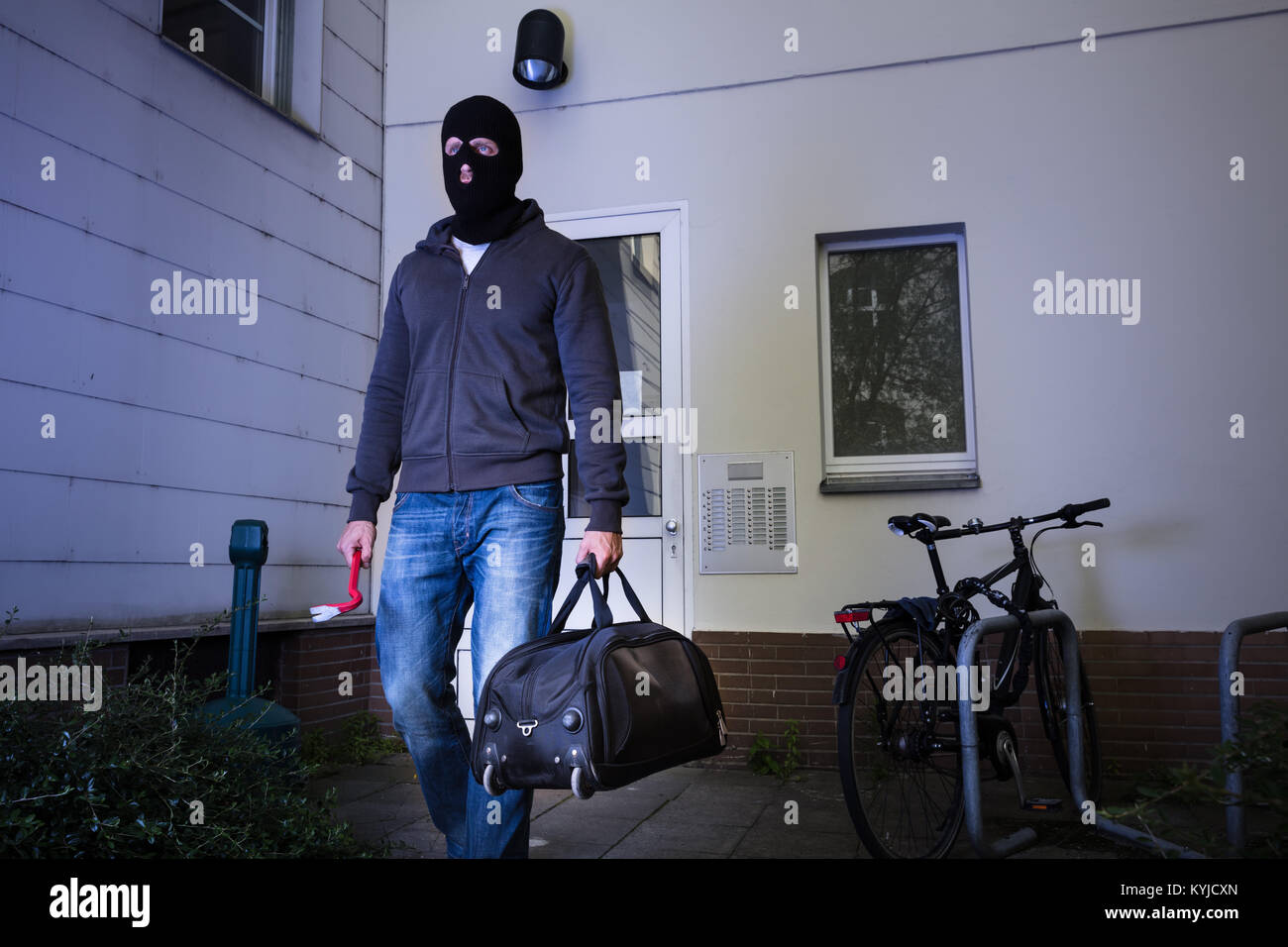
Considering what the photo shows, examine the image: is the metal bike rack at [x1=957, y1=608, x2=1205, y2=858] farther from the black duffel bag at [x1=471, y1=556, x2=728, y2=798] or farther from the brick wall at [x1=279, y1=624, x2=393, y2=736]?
the brick wall at [x1=279, y1=624, x2=393, y2=736]

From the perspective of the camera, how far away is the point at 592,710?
82.0 inches

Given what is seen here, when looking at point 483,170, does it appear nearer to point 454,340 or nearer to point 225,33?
point 454,340

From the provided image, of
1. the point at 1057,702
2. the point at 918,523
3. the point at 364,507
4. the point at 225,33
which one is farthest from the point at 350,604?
the point at 225,33

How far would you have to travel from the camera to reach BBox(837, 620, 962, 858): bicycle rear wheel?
3109mm

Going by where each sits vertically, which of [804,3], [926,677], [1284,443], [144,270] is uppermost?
[804,3]

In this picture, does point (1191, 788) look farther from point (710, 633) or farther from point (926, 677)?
point (710, 633)

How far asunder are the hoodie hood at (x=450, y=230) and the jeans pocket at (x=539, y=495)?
686mm

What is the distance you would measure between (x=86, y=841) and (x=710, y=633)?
3.12 metres

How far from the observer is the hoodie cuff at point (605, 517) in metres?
2.43

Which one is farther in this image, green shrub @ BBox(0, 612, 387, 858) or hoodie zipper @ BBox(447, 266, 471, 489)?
hoodie zipper @ BBox(447, 266, 471, 489)

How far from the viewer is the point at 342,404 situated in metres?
5.29

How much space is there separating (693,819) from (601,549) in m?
1.86

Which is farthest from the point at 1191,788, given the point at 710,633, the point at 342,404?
the point at 342,404

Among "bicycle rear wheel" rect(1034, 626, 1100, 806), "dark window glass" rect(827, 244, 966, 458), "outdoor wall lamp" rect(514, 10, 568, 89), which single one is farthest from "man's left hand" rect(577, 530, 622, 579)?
"outdoor wall lamp" rect(514, 10, 568, 89)
